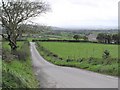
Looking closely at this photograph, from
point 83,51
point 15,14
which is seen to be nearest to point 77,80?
point 15,14

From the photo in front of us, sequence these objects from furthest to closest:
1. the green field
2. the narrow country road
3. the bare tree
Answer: the green field, the bare tree, the narrow country road

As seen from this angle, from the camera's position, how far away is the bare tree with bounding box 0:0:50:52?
35.6 m

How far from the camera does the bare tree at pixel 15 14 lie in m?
35.6

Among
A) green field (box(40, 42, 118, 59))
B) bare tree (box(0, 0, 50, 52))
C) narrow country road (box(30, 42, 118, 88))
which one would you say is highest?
bare tree (box(0, 0, 50, 52))

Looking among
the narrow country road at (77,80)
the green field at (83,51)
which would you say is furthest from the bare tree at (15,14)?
the narrow country road at (77,80)

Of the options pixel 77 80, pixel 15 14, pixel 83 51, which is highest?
pixel 15 14

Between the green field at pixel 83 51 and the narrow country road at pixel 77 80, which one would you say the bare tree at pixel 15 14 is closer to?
the green field at pixel 83 51

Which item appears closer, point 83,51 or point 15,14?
point 15,14

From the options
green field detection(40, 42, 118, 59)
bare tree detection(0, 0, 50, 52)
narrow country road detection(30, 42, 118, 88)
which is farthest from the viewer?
green field detection(40, 42, 118, 59)

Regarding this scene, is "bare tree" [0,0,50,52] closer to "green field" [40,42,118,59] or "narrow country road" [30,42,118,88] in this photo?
"green field" [40,42,118,59]

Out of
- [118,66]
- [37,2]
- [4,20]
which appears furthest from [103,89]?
[37,2]

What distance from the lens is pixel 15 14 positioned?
3678 centimetres

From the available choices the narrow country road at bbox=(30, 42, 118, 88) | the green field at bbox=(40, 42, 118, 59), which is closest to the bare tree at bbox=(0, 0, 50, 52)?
the green field at bbox=(40, 42, 118, 59)

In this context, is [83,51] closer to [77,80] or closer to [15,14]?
[15,14]
